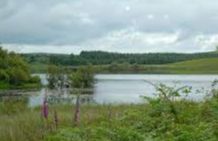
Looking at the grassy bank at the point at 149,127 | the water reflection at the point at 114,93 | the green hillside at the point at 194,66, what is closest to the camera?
the grassy bank at the point at 149,127

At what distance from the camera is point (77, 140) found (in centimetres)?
590

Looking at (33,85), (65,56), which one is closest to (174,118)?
(33,85)

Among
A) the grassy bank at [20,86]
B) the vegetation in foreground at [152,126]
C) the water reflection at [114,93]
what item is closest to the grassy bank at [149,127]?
the vegetation in foreground at [152,126]

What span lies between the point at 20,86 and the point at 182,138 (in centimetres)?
9099

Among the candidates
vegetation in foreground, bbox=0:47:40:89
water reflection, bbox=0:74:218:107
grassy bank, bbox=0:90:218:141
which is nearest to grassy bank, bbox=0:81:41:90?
vegetation in foreground, bbox=0:47:40:89

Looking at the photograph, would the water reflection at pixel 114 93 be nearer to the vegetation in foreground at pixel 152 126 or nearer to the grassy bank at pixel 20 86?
the vegetation in foreground at pixel 152 126

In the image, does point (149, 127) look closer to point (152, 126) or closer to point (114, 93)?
point (152, 126)

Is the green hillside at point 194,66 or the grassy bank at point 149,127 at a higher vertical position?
the grassy bank at point 149,127

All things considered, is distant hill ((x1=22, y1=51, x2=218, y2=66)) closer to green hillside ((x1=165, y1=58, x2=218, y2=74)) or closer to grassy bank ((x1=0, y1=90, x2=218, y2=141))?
green hillside ((x1=165, y1=58, x2=218, y2=74))

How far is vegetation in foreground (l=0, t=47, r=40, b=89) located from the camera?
9644 centimetres

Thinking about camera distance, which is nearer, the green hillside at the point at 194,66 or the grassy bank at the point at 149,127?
the grassy bank at the point at 149,127

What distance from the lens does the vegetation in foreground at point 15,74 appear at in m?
96.4

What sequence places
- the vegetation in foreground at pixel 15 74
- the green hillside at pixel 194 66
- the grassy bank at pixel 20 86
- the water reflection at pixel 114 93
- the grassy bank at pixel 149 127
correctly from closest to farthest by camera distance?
1. the grassy bank at pixel 149 127
2. the water reflection at pixel 114 93
3. the grassy bank at pixel 20 86
4. the vegetation in foreground at pixel 15 74
5. the green hillside at pixel 194 66

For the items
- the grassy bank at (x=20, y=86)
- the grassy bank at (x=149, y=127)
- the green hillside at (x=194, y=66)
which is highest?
the grassy bank at (x=149, y=127)
